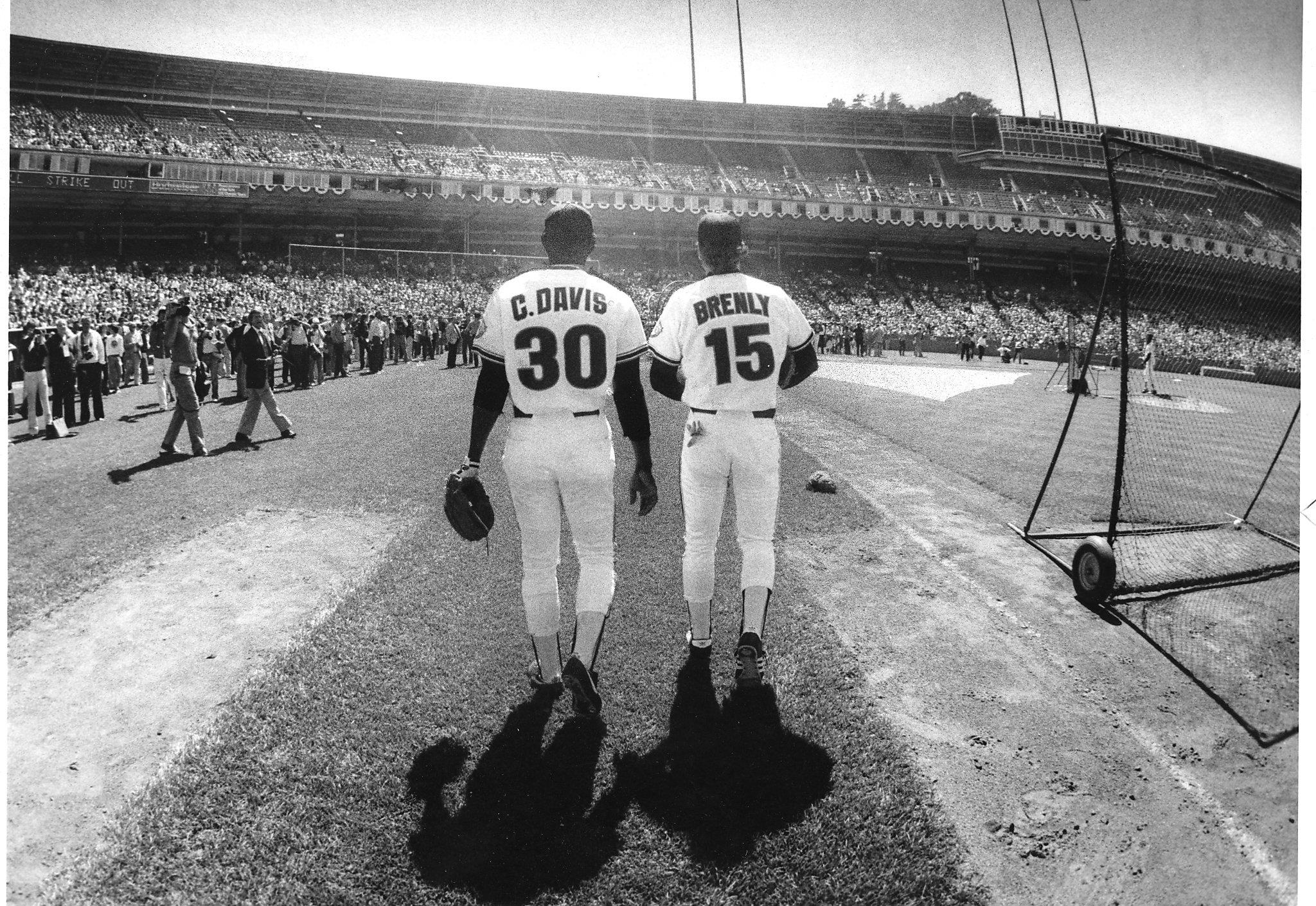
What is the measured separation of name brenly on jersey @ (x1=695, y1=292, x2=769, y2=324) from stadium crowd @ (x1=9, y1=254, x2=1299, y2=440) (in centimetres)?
895

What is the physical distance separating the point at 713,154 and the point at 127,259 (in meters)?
29.1

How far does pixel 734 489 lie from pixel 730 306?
2.60ft

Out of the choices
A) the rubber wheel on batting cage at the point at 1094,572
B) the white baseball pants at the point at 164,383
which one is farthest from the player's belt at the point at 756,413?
the white baseball pants at the point at 164,383

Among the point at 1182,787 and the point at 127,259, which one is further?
the point at 127,259

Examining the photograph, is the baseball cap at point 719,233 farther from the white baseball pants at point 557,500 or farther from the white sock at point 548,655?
the white sock at point 548,655

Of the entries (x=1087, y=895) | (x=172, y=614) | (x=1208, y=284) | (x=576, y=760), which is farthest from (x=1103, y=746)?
(x=1208, y=284)

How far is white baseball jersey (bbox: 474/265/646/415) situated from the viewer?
2.88m

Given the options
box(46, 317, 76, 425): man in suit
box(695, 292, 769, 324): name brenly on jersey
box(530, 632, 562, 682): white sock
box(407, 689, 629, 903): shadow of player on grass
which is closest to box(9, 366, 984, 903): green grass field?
box(407, 689, 629, 903): shadow of player on grass

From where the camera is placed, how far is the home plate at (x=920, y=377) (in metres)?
15.9

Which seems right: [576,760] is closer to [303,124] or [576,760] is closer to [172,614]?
[172,614]

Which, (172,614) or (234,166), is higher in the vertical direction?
(234,166)

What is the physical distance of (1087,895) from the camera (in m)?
2.24

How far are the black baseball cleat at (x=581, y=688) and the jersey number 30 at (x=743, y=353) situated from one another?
51.9 inches

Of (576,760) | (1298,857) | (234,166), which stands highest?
(234,166)
